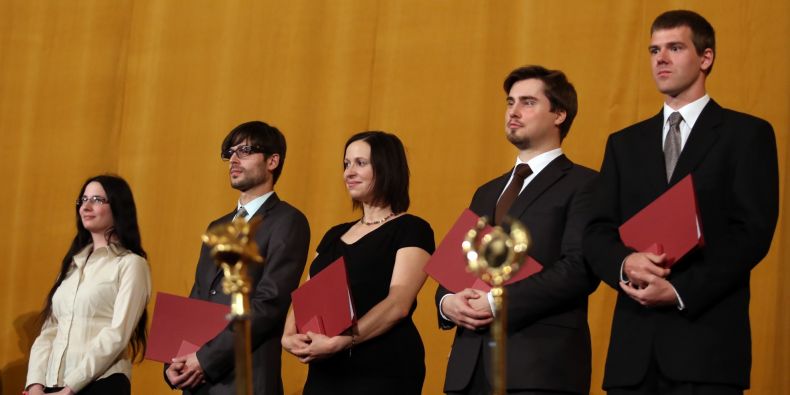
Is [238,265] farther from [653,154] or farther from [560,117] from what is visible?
[560,117]

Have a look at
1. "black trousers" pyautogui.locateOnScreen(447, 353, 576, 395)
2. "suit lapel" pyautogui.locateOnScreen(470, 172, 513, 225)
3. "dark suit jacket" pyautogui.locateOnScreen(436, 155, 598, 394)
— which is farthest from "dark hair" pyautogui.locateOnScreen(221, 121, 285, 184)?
"black trousers" pyautogui.locateOnScreen(447, 353, 576, 395)

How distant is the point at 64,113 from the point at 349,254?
9.02 ft

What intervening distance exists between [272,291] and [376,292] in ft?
1.26

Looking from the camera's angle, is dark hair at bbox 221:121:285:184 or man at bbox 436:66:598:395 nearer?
man at bbox 436:66:598:395

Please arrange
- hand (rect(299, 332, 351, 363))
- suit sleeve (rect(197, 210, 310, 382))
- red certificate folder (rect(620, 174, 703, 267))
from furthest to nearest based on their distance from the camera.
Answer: suit sleeve (rect(197, 210, 310, 382)) → hand (rect(299, 332, 351, 363)) → red certificate folder (rect(620, 174, 703, 267))

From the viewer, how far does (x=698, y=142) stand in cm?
278

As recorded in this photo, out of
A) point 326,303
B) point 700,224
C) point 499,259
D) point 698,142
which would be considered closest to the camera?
point 499,259

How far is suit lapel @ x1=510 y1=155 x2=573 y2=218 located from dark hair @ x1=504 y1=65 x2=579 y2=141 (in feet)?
0.53

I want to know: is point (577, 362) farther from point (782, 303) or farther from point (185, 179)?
point (185, 179)

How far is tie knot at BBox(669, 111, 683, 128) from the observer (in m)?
2.85

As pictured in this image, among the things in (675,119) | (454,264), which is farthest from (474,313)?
(675,119)

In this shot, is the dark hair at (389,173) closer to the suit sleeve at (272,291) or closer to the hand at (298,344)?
the suit sleeve at (272,291)

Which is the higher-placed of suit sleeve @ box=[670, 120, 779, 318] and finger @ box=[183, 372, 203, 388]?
suit sleeve @ box=[670, 120, 779, 318]

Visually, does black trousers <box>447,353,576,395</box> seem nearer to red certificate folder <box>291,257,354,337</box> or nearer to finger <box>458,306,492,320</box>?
finger <box>458,306,492,320</box>
